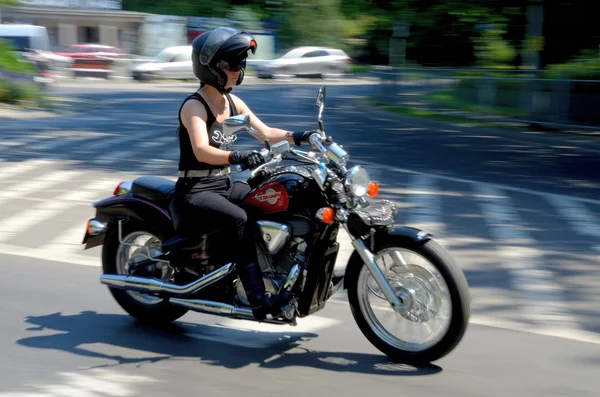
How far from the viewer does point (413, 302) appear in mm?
4957

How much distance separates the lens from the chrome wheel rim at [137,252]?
588 cm

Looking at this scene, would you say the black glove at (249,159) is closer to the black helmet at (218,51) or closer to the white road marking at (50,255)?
the black helmet at (218,51)

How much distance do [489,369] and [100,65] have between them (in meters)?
38.1

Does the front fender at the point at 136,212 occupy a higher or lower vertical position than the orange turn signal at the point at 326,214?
lower

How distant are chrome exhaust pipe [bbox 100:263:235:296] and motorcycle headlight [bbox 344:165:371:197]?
0.86m

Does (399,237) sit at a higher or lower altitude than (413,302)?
higher

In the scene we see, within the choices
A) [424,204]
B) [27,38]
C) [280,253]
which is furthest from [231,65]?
[27,38]

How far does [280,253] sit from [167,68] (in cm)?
3527

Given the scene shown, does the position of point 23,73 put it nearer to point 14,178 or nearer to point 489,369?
point 14,178

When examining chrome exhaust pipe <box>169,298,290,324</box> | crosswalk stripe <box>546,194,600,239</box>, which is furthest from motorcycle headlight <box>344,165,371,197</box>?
crosswalk stripe <box>546,194,600,239</box>

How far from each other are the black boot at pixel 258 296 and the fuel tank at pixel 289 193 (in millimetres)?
333

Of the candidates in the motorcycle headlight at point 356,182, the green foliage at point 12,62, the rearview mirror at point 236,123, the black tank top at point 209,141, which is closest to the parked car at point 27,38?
the green foliage at point 12,62

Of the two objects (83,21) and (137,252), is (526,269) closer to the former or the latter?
(137,252)

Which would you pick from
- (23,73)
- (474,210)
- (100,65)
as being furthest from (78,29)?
(474,210)
